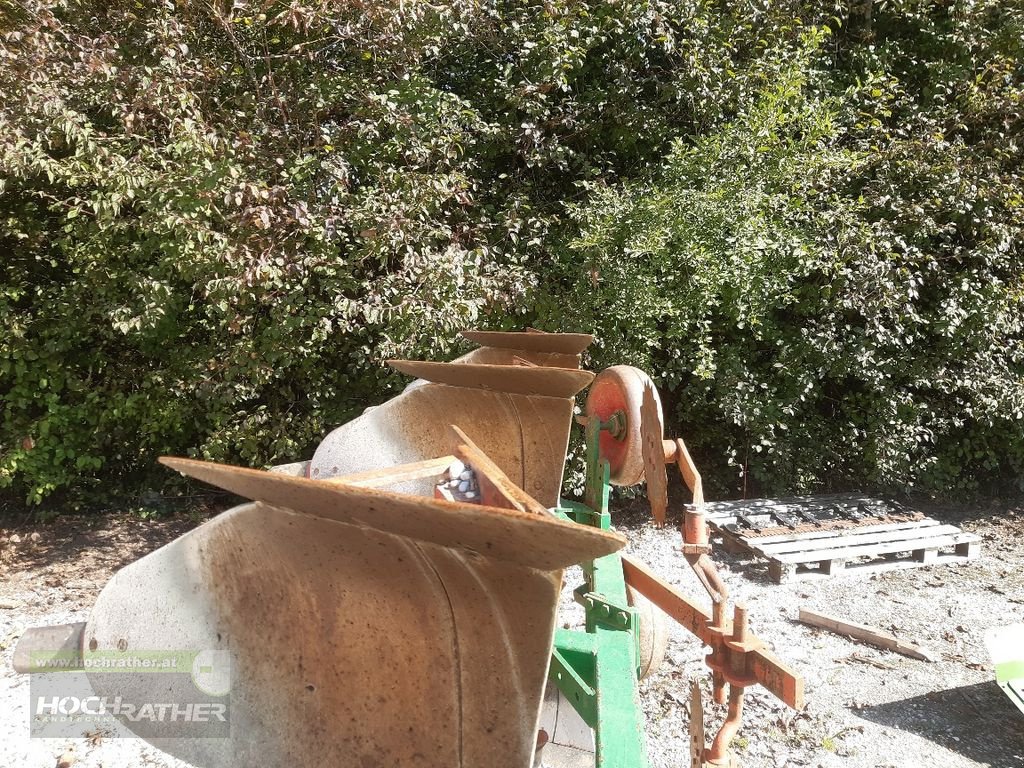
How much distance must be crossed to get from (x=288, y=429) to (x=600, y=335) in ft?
8.51

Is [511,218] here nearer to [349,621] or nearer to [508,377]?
[508,377]

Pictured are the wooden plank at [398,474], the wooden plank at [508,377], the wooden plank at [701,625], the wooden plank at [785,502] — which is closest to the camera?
the wooden plank at [398,474]

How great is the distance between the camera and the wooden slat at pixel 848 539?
495 centimetres

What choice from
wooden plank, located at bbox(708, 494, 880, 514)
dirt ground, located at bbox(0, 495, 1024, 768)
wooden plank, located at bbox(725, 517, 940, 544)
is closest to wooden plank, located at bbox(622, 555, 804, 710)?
dirt ground, located at bbox(0, 495, 1024, 768)

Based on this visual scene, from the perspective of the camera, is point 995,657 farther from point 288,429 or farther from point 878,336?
point 288,429

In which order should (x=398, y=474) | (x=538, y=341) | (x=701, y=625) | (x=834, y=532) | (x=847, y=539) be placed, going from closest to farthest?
(x=398, y=474) → (x=701, y=625) → (x=538, y=341) → (x=847, y=539) → (x=834, y=532)

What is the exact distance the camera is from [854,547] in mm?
5020

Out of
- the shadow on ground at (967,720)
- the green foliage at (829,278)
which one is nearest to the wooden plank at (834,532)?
the green foliage at (829,278)

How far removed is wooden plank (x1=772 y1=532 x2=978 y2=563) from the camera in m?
4.80

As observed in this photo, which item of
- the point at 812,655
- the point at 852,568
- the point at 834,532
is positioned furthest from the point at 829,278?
the point at 812,655

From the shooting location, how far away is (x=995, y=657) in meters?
3.17

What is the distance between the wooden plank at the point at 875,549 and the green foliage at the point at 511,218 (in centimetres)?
77

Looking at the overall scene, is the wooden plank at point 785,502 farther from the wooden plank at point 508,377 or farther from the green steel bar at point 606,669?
the wooden plank at point 508,377

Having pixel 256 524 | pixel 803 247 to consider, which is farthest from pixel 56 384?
pixel 803 247
